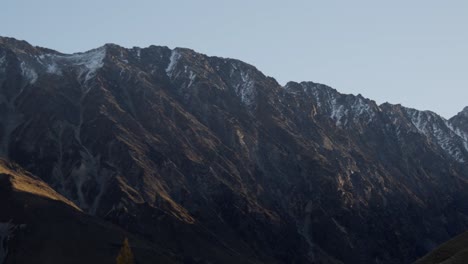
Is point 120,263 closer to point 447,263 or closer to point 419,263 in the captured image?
point 447,263

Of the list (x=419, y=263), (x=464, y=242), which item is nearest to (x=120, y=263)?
(x=419, y=263)

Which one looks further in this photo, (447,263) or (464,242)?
(464,242)

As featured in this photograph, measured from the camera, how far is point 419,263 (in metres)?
148

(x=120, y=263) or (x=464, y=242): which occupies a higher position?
(x=464, y=242)

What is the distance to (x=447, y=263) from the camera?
4980 inches

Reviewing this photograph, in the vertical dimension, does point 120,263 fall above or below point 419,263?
below

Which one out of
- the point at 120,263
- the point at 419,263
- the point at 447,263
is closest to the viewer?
the point at 120,263

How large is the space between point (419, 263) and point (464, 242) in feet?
45.0

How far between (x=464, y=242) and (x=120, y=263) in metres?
84.7

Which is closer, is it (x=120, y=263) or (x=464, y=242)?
(x=120, y=263)

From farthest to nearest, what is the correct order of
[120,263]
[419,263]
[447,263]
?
1. [419,263]
2. [447,263]
3. [120,263]

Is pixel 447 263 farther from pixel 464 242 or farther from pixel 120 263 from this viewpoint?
pixel 120 263

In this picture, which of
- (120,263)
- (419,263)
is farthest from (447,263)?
(120,263)

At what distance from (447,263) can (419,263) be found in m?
22.2
